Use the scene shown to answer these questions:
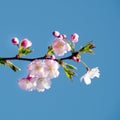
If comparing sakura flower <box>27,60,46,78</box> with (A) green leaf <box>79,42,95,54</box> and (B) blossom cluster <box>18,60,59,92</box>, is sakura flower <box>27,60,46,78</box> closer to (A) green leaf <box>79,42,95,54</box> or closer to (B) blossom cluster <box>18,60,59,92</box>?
(B) blossom cluster <box>18,60,59,92</box>

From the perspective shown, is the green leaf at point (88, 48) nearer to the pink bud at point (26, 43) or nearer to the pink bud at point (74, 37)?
the pink bud at point (74, 37)

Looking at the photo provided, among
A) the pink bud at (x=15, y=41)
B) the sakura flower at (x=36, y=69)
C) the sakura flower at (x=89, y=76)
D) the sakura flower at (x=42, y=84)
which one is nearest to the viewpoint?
the sakura flower at (x=36, y=69)

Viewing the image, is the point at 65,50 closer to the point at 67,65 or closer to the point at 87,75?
the point at 67,65

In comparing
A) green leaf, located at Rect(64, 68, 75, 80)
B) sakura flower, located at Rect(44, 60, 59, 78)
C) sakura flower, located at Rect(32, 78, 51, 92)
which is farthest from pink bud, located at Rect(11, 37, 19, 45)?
green leaf, located at Rect(64, 68, 75, 80)

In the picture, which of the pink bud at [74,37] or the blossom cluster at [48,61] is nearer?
the blossom cluster at [48,61]

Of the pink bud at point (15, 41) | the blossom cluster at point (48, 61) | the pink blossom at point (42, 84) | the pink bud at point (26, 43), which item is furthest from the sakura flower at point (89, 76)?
the pink bud at point (15, 41)

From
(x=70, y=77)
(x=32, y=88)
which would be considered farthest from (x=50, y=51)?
(x=32, y=88)

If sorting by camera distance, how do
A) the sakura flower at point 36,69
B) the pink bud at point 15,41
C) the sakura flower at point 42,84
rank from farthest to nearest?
the sakura flower at point 42,84 → the pink bud at point 15,41 → the sakura flower at point 36,69

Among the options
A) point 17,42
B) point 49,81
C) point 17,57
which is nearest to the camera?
point 17,57
